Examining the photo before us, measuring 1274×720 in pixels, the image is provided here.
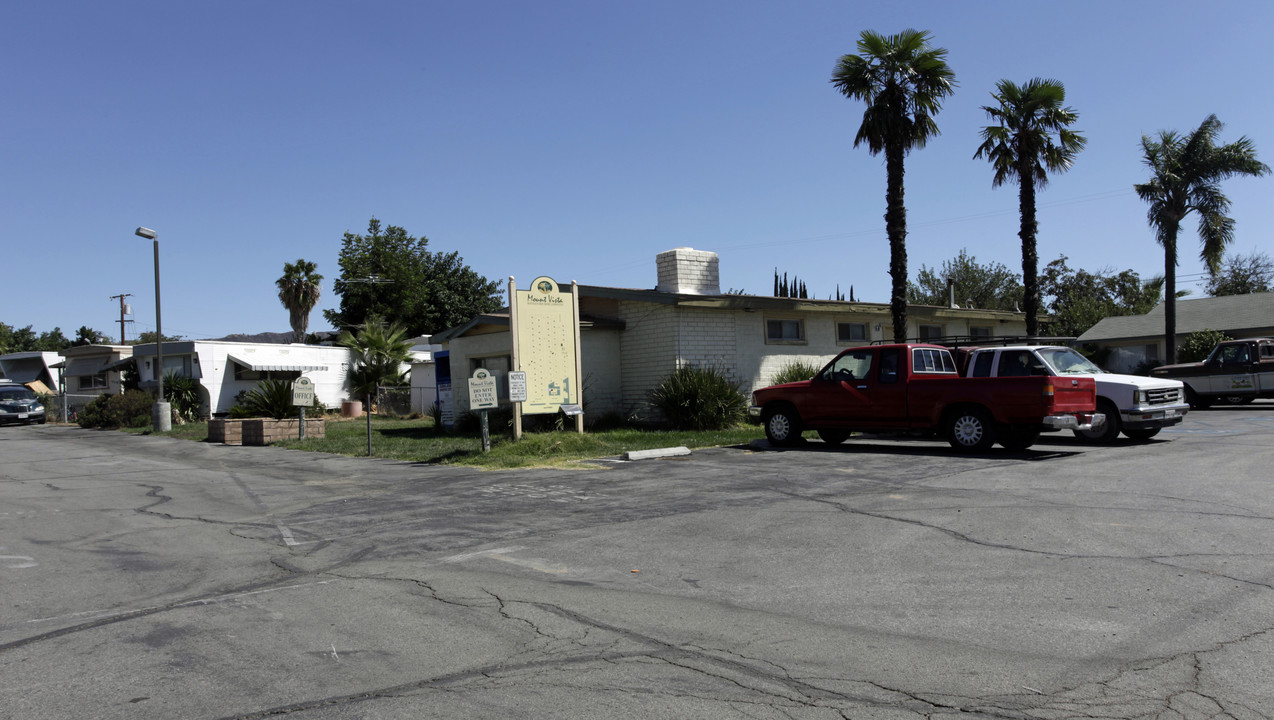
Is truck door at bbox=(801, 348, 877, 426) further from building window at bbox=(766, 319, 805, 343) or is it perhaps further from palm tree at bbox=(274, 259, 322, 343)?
palm tree at bbox=(274, 259, 322, 343)

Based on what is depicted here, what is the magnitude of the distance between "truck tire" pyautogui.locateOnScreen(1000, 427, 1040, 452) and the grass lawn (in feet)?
16.4

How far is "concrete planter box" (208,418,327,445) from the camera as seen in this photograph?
20.7 m

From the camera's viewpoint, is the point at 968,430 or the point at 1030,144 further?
the point at 1030,144

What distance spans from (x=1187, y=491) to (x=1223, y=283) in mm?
64364

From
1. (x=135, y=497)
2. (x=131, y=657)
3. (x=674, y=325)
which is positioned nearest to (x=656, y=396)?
(x=674, y=325)

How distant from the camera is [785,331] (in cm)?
2288

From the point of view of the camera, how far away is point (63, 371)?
1506 inches

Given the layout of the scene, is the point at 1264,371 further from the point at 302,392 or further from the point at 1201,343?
the point at 302,392

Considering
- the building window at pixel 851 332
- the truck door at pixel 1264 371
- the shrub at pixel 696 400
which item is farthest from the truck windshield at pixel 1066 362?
the truck door at pixel 1264 371

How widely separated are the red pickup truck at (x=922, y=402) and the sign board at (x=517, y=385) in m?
4.61

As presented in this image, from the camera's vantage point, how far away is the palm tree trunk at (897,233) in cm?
2186

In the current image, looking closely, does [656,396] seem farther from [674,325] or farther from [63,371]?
[63,371]

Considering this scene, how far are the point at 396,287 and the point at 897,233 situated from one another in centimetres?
3568

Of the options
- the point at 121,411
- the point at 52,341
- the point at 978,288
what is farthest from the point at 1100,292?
the point at 52,341
